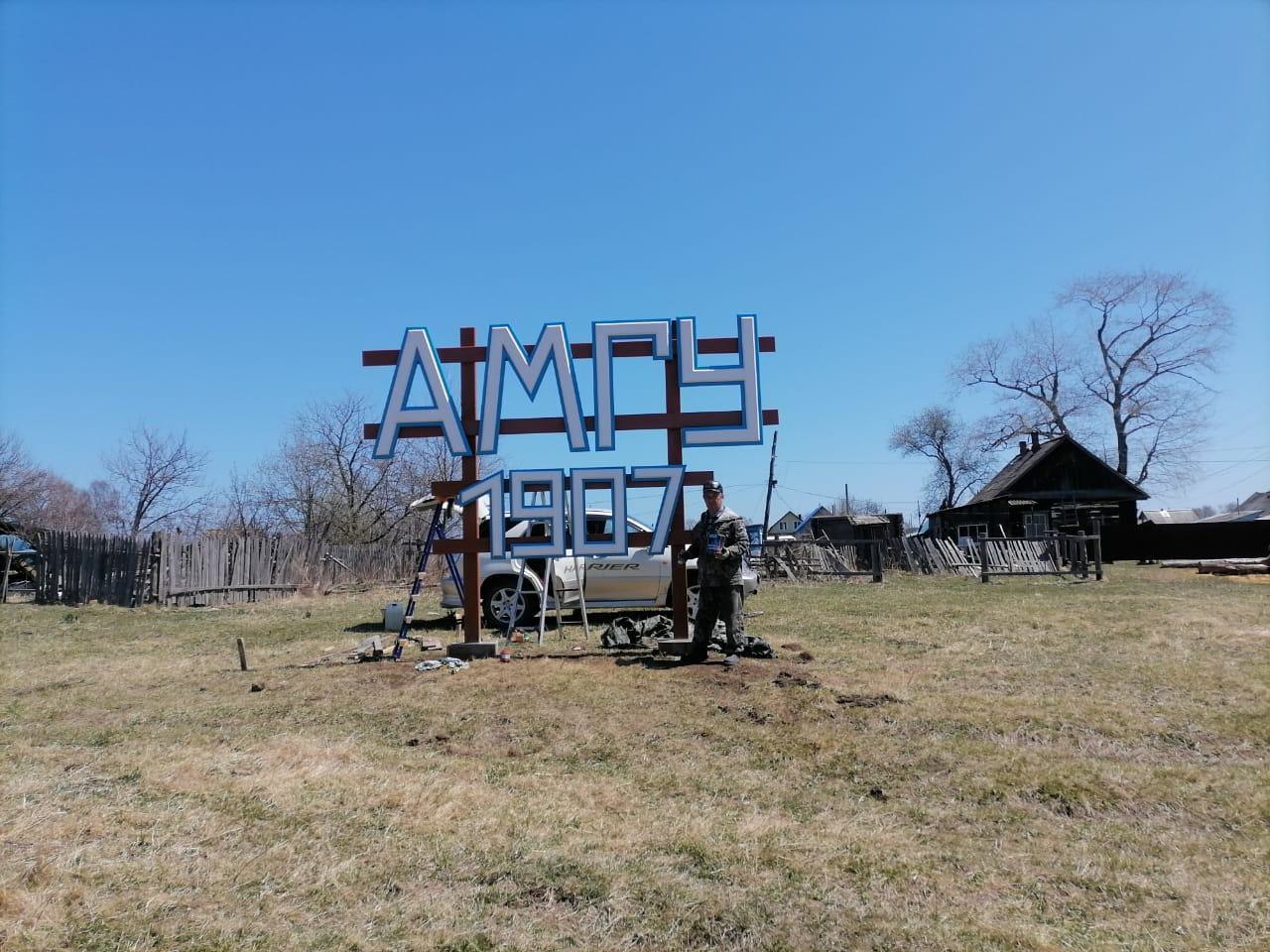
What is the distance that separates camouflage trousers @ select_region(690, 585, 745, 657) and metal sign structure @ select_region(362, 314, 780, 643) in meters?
0.79

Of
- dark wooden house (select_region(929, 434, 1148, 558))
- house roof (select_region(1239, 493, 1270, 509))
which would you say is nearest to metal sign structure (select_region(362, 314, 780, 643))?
dark wooden house (select_region(929, 434, 1148, 558))

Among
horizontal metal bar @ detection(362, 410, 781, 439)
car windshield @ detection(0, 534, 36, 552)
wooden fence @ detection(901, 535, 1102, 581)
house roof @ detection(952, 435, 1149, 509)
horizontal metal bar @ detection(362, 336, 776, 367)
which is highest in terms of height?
house roof @ detection(952, 435, 1149, 509)

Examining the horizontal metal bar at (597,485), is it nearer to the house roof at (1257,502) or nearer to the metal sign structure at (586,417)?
the metal sign structure at (586,417)

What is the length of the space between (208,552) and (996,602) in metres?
16.7

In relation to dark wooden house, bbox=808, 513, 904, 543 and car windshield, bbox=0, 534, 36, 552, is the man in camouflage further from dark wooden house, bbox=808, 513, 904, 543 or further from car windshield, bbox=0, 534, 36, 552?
dark wooden house, bbox=808, 513, 904, 543

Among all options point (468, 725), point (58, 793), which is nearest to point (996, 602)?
point (468, 725)

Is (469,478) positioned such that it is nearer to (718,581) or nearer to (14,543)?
(718,581)

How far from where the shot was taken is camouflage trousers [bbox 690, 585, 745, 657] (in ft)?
26.9

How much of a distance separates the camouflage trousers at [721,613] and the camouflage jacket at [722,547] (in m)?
0.10

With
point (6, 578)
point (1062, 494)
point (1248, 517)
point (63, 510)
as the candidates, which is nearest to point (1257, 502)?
point (1248, 517)

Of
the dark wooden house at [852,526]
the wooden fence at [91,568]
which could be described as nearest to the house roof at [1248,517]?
the dark wooden house at [852,526]

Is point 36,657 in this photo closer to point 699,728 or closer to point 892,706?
point 699,728

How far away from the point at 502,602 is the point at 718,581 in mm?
4565

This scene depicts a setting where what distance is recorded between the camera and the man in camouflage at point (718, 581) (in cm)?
812
